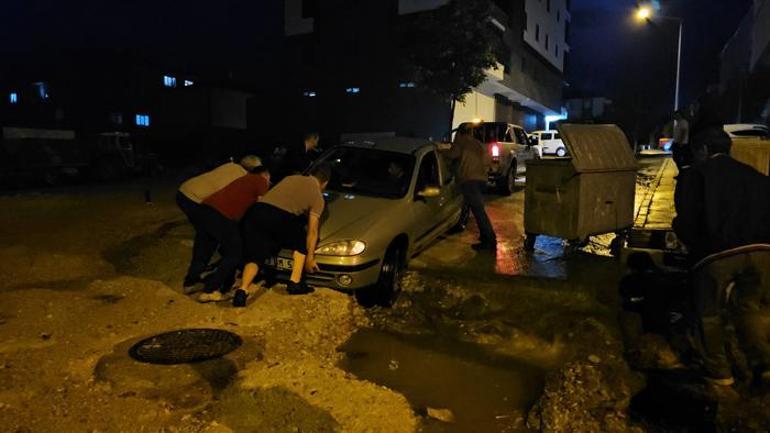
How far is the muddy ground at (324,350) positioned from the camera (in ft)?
12.5

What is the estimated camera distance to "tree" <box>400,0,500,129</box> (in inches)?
824

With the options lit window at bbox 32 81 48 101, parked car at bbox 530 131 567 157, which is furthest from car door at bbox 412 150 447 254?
lit window at bbox 32 81 48 101

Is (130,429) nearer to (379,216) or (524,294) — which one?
(379,216)

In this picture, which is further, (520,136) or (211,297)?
(520,136)

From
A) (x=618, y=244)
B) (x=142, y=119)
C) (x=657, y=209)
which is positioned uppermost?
(x=142, y=119)

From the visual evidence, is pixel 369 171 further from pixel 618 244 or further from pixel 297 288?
pixel 618 244

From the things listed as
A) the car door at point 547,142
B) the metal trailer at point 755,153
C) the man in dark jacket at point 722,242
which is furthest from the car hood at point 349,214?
the car door at point 547,142

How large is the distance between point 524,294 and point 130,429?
395cm

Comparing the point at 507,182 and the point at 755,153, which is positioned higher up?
the point at 755,153

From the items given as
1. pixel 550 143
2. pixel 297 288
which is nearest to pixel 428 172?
pixel 297 288

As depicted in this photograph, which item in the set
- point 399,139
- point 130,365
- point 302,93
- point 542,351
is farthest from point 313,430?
point 302,93

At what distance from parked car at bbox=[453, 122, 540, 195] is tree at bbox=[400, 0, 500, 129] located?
6.68 metres

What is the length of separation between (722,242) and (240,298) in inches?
161

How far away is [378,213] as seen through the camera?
6078 mm
